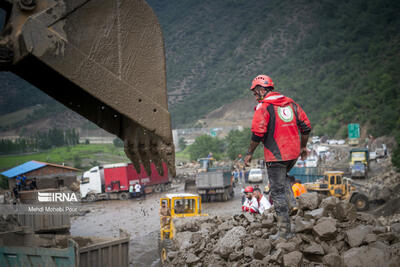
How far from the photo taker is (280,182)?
4.04 meters

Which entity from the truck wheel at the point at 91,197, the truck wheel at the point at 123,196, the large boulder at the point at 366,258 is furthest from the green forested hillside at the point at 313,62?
the large boulder at the point at 366,258

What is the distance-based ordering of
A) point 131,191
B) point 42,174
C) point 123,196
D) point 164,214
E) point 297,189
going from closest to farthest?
point 297,189, point 164,214, point 42,174, point 131,191, point 123,196

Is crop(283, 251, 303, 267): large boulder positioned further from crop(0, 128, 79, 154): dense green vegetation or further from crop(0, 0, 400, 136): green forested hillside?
crop(0, 0, 400, 136): green forested hillside

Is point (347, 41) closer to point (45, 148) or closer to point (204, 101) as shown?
point (204, 101)

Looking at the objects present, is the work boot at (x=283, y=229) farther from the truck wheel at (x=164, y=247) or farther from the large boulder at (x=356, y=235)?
the truck wheel at (x=164, y=247)

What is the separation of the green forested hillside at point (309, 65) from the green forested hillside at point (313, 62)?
0.15 m

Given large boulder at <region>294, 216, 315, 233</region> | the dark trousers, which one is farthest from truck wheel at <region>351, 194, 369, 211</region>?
the dark trousers

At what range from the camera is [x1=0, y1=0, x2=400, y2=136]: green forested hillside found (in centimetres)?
6072

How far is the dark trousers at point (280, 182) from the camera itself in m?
3.98

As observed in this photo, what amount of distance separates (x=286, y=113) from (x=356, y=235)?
4.82ft

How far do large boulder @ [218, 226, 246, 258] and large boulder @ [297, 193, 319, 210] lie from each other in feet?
2.89

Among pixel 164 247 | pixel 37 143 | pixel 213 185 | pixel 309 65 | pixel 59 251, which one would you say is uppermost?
pixel 309 65

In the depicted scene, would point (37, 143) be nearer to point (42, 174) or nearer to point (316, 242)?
point (42, 174)

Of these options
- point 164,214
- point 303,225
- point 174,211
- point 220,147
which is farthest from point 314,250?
point 220,147
